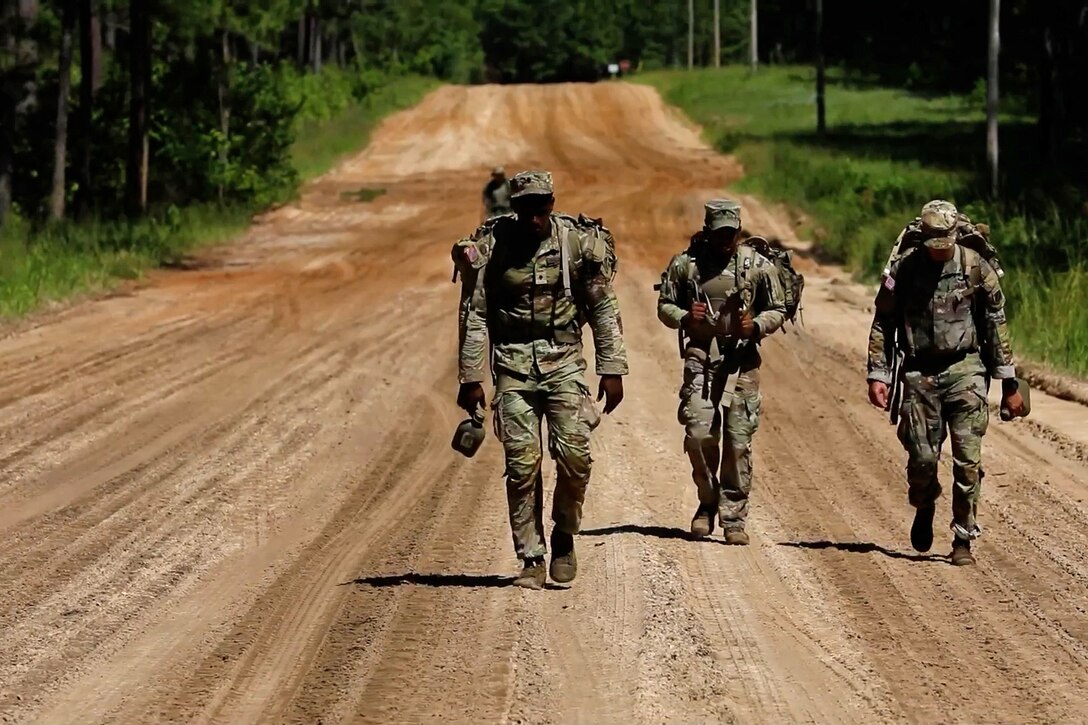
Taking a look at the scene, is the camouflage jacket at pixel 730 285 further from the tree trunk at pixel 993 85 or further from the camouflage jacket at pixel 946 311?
the tree trunk at pixel 993 85

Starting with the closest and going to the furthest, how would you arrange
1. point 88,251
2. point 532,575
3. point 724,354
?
point 532,575
point 724,354
point 88,251

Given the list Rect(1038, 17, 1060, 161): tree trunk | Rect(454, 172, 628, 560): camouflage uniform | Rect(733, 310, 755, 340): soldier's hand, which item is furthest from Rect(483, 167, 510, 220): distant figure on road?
Rect(1038, 17, 1060, 161): tree trunk

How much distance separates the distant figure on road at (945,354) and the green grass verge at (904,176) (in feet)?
24.7

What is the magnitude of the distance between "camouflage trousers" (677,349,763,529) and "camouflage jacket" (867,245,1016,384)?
0.74 meters

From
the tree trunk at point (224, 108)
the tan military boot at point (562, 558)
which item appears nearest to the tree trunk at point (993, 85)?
the tree trunk at point (224, 108)

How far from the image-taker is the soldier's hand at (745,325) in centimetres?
959

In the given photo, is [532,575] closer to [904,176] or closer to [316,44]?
[904,176]

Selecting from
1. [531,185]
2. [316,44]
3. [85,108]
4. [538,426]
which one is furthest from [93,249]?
[316,44]

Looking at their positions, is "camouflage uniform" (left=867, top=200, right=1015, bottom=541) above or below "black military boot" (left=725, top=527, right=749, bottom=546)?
above

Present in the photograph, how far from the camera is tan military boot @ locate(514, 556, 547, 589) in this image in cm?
876

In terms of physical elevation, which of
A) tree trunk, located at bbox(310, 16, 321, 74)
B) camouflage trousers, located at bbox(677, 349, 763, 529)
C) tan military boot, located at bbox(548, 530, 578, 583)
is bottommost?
tan military boot, located at bbox(548, 530, 578, 583)

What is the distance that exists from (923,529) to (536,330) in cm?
272

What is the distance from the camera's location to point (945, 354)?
30.9 feet

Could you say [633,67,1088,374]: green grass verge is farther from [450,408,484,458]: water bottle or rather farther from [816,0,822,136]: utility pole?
[450,408,484,458]: water bottle
